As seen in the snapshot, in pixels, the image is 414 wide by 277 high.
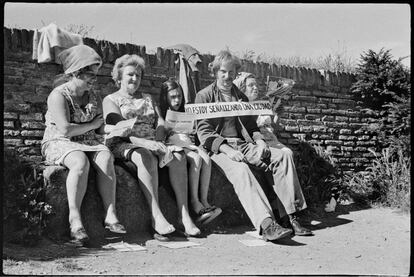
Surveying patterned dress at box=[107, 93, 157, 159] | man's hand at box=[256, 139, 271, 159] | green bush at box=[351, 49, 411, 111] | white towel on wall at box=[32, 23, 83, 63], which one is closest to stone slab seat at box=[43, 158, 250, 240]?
patterned dress at box=[107, 93, 157, 159]

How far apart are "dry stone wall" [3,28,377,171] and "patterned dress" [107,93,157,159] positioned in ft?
3.60

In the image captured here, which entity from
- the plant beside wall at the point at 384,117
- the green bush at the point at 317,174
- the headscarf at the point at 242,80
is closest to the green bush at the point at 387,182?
the plant beside wall at the point at 384,117

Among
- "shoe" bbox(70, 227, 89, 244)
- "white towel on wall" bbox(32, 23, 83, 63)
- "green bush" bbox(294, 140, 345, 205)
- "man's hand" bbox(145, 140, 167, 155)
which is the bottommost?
"shoe" bbox(70, 227, 89, 244)

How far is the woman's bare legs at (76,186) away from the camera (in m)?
4.32

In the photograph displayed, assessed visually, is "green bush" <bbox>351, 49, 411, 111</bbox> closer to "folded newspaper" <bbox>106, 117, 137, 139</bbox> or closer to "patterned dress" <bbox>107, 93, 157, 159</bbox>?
"patterned dress" <bbox>107, 93, 157, 159</bbox>

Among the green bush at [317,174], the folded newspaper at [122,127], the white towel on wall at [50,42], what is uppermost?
the white towel on wall at [50,42]

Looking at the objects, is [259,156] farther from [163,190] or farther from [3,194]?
[3,194]

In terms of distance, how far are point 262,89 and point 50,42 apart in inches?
128

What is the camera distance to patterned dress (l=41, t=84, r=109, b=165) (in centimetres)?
455

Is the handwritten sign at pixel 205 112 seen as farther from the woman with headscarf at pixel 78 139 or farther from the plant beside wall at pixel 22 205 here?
the plant beside wall at pixel 22 205

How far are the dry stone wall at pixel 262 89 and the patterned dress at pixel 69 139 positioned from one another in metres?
0.91

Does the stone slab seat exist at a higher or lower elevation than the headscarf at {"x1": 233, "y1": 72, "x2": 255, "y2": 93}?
lower

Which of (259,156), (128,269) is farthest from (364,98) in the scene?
(128,269)

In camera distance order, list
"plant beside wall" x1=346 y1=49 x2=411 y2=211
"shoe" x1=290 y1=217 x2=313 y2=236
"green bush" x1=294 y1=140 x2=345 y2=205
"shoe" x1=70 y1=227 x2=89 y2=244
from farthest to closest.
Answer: "plant beside wall" x1=346 y1=49 x2=411 y2=211 < "green bush" x1=294 y1=140 x2=345 y2=205 < "shoe" x1=290 y1=217 x2=313 y2=236 < "shoe" x1=70 y1=227 x2=89 y2=244
